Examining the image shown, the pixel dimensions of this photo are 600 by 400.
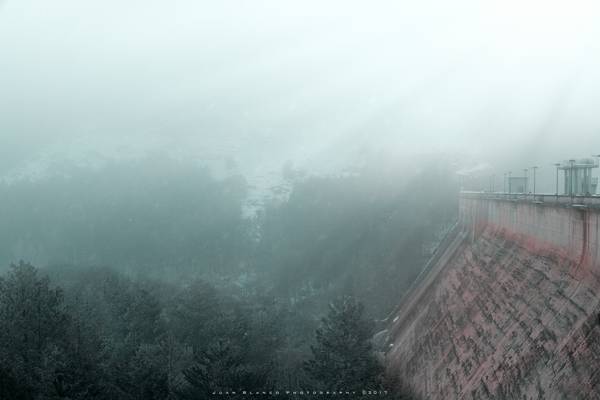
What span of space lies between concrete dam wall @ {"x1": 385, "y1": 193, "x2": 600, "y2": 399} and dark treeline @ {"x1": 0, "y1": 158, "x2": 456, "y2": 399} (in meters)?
3.63

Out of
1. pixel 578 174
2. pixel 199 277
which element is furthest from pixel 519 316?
pixel 199 277

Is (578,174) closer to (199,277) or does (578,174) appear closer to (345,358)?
(345,358)

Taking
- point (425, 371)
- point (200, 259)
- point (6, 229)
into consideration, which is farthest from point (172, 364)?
point (6, 229)

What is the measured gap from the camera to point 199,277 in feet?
167

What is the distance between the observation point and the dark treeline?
25.9 metres

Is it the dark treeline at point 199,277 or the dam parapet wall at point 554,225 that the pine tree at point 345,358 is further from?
the dam parapet wall at point 554,225

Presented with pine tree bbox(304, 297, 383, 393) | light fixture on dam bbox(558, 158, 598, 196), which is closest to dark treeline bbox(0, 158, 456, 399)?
pine tree bbox(304, 297, 383, 393)

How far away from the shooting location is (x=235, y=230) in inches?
3748

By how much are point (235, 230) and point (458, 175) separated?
3781 centimetres

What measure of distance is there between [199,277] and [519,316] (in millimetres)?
37880

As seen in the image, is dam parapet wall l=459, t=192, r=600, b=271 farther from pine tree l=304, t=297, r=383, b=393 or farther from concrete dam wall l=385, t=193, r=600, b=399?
pine tree l=304, t=297, r=383, b=393

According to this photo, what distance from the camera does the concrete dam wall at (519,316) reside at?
12555mm

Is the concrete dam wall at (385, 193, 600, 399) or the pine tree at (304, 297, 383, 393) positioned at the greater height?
the concrete dam wall at (385, 193, 600, 399)

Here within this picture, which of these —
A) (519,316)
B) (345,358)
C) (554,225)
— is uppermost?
(554,225)
